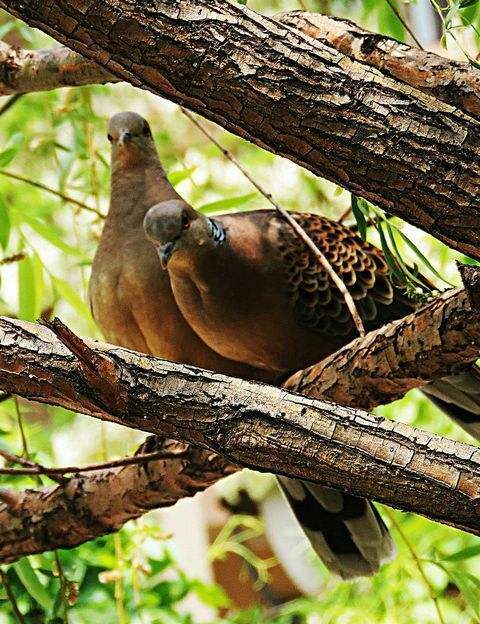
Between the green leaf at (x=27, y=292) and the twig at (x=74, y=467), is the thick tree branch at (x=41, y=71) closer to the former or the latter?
the green leaf at (x=27, y=292)

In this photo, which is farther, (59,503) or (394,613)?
(394,613)

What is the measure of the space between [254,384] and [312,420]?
7cm

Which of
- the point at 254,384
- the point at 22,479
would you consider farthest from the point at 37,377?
the point at 22,479

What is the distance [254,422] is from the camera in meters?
0.88

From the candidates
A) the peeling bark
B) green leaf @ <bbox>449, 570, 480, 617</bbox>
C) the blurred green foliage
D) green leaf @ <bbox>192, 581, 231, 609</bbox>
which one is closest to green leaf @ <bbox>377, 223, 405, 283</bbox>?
the blurred green foliage

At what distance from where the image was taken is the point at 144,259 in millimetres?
1615

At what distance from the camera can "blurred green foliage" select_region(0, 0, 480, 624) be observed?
148 cm

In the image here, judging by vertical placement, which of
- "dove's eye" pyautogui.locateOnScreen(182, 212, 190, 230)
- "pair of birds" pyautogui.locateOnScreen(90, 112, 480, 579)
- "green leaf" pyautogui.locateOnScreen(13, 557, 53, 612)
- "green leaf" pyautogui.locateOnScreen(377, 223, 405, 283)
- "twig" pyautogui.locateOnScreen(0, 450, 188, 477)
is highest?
"dove's eye" pyautogui.locateOnScreen(182, 212, 190, 230)

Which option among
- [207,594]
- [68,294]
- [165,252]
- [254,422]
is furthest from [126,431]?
[254,422]

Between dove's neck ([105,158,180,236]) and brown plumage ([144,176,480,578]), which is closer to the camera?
brown plumage ([144,176,480,578])

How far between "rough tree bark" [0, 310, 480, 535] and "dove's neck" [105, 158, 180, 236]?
73cm

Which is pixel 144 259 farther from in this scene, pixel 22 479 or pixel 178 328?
Result: pixel 22 479

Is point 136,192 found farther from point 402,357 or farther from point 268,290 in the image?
point 402,357

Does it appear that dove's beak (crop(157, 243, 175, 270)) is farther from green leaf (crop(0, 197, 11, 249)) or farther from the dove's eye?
green leaf (crop(0, 197, 11, 249))
